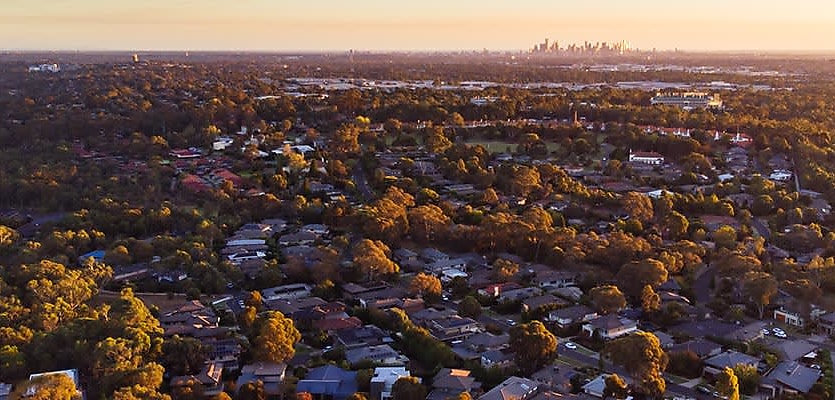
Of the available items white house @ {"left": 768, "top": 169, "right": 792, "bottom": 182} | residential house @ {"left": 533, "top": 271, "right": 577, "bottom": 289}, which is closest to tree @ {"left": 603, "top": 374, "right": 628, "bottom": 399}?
residential house @ {"left": 533, "top": 271, "right": 577, "bottom": 289}

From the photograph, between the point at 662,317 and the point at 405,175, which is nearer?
the point at 662,317

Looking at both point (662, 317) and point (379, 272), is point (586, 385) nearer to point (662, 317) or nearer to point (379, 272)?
point (662, 317)

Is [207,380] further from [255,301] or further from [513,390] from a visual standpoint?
[513,390]

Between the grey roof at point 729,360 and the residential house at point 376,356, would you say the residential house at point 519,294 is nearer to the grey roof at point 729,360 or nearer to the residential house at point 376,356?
the residential house at point 376,356

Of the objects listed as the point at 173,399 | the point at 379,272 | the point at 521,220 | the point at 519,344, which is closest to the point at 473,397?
the point at 519,344

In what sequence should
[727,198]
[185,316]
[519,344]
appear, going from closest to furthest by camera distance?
[519,344]
[185,316]
[727,198]

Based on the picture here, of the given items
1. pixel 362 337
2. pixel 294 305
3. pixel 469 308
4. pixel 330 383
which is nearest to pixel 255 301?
pixel 294 305

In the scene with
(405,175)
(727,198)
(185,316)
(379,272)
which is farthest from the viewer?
(405,175)

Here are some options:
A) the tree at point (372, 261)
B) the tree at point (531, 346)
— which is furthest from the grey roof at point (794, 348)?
the tree at point (372, 261)
